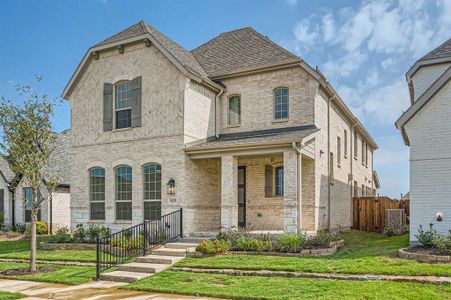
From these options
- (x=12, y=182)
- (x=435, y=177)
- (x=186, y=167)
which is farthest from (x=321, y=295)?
(x=12, y=182)

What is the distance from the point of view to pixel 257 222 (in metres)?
16.1

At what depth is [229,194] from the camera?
46.0ft

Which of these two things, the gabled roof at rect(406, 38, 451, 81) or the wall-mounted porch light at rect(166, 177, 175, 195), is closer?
the wall-mounted porch light at rect(166, 177, 175, 195)

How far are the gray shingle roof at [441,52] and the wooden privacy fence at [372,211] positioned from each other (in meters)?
6.70

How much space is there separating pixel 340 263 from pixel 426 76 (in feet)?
33.5

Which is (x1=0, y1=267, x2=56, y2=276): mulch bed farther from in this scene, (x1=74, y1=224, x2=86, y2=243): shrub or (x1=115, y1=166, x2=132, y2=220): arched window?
(x1=115, y1=166, x2=132, y2=220): arched window

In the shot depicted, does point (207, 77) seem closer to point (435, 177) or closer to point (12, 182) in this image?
point (435, 177)

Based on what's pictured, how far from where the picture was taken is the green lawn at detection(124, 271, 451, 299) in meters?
7.34

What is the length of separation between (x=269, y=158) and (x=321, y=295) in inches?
351

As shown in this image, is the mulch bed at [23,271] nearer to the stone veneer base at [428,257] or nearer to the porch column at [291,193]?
the porch column at [291,193]

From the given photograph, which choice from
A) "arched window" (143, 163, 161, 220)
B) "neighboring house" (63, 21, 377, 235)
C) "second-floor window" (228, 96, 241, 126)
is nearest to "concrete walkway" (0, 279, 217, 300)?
"neighboring house" (63, 21, 377, 235)

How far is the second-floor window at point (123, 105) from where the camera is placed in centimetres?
1628

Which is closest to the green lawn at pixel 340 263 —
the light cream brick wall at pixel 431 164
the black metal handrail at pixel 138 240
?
the light cream brick wall at pixel 431 164

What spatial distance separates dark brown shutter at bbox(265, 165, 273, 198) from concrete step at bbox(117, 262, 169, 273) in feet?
20.2
